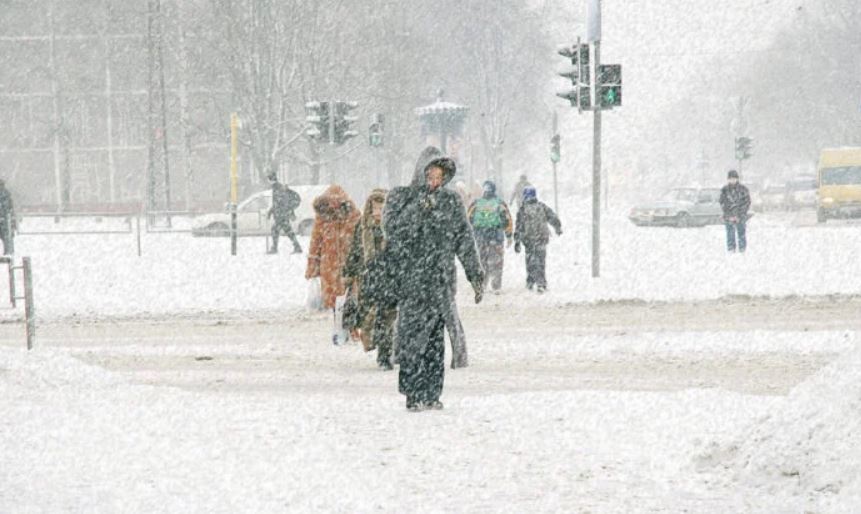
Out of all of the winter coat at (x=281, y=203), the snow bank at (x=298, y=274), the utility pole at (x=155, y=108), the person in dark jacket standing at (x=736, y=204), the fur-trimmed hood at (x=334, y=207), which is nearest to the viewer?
the fur-trimmed hood at (x=334, y=207)

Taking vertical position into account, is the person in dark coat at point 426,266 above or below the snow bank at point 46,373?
above

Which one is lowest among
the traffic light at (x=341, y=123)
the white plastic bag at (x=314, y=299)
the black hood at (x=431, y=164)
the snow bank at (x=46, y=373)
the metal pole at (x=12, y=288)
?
the snow bank at (x=46, y=373)

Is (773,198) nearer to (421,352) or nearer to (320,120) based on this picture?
(320,120)

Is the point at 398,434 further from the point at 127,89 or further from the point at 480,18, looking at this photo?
the point at 480,18

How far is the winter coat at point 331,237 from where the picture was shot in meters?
12.8

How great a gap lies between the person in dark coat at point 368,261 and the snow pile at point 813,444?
4208mm

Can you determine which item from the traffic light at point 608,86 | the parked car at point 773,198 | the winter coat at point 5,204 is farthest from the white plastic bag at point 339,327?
the parked car at point 773,198

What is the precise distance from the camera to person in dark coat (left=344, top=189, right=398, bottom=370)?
10.6m

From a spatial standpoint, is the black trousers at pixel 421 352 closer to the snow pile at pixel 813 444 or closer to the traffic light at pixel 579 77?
the snow pile at pixel 813 444

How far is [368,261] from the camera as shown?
10281mm

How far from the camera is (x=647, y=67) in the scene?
162 metres

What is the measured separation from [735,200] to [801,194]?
3420 cm

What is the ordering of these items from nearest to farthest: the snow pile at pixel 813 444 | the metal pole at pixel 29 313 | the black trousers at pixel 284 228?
the snow pile at pixel 813 444, the metal pole at pixel 29 313, the black trousers at pixel 284 228

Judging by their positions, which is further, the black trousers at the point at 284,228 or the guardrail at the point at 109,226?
the guardrail at the point at 109,226
